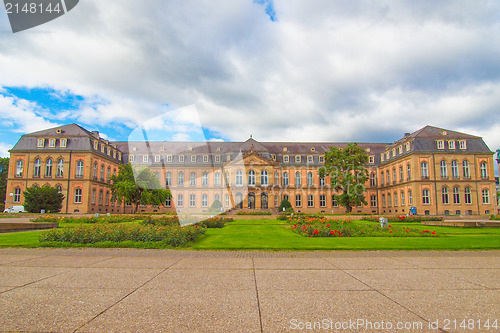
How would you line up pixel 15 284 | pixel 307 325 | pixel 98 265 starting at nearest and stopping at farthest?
pixel 307 325 → pixel 15 284 → pixel 98 265

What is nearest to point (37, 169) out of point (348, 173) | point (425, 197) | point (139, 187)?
point (139, 187)

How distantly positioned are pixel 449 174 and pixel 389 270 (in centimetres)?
5068

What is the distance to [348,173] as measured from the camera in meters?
49.2

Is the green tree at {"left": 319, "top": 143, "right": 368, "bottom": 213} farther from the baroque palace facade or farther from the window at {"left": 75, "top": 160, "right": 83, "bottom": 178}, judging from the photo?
the window at {"left": 75, "top": 160, "right": 83, "bottom": 178}

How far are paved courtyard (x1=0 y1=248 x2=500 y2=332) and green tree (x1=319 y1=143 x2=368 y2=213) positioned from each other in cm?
3982

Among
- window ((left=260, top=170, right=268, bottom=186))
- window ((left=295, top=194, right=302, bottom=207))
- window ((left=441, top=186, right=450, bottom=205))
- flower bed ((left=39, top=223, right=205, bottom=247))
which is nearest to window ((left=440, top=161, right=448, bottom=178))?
window ((left=441, top=186, right=450, bottom=205))

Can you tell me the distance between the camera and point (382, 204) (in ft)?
204

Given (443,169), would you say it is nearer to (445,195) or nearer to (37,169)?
(445,195)

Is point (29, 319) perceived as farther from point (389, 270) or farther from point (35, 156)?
point (35, 156)

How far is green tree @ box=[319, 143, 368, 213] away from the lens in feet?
159

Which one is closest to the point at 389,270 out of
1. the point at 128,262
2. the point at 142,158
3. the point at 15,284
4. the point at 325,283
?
the point at 325,283

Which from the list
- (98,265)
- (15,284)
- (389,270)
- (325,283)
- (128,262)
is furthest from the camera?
(128,262)

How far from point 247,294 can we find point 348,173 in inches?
1814

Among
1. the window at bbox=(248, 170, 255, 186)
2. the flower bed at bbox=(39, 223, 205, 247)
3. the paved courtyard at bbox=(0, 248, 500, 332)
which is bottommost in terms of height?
the paved courtyard at bbox=(0, 248, 500, 332)
